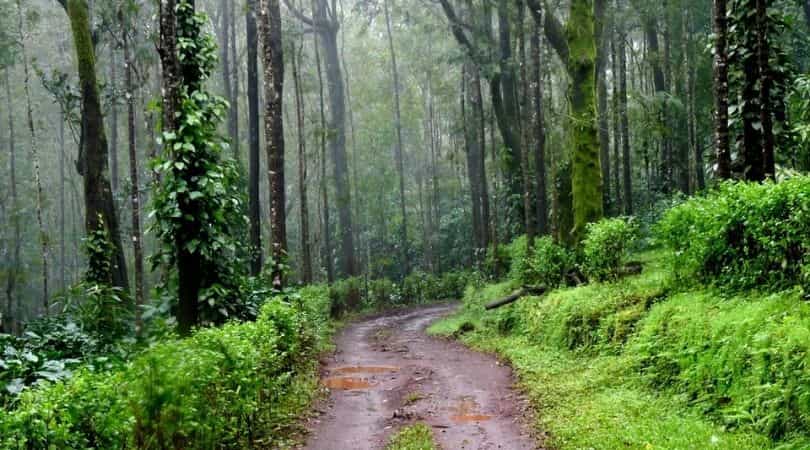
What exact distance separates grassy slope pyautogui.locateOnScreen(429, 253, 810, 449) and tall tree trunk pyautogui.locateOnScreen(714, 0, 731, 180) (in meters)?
1.84

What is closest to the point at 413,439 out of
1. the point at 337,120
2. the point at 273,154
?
the point at 273,154

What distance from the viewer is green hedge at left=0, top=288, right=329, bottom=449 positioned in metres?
4.03

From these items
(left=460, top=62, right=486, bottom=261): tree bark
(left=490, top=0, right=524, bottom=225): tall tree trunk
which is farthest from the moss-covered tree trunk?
(left=460, top=62, right=486, bottom=261): tree bark

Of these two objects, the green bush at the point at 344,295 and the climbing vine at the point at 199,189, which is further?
the green bush at the point at 344,295

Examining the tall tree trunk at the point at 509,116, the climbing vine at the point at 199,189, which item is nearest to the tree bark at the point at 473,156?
the tall tree trunk at the point at 509,116

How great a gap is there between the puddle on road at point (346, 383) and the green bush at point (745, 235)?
16.8 feet

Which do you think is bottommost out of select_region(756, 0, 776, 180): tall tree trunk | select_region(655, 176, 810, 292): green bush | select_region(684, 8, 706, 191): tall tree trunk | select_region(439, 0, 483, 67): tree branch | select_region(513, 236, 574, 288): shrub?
select_region(513, 236, 574, 288): shrub

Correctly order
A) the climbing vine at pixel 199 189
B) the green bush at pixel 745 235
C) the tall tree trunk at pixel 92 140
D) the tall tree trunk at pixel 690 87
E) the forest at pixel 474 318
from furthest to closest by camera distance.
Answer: the tall tree trunk at pixel 690 87 < the tall tree trunk at pixel 92 140 < the climbing vine at pixel 199 189 < the green bush at pixel 745 235 < the forest at pixel 474 318

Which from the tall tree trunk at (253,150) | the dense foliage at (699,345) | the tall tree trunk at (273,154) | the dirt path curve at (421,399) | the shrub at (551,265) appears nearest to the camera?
the dense foliage at (699,345)

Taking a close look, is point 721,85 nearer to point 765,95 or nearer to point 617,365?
point 765,95

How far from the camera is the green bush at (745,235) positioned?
6.78 metres

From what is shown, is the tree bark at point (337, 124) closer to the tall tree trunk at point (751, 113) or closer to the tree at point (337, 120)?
the tree at point (337, 120)

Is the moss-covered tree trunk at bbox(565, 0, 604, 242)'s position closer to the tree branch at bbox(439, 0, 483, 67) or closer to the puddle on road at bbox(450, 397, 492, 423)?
the puddle on road at bbox(450, 397, 492, 423)

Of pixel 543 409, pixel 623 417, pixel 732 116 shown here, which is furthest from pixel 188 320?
pixel 732 116
